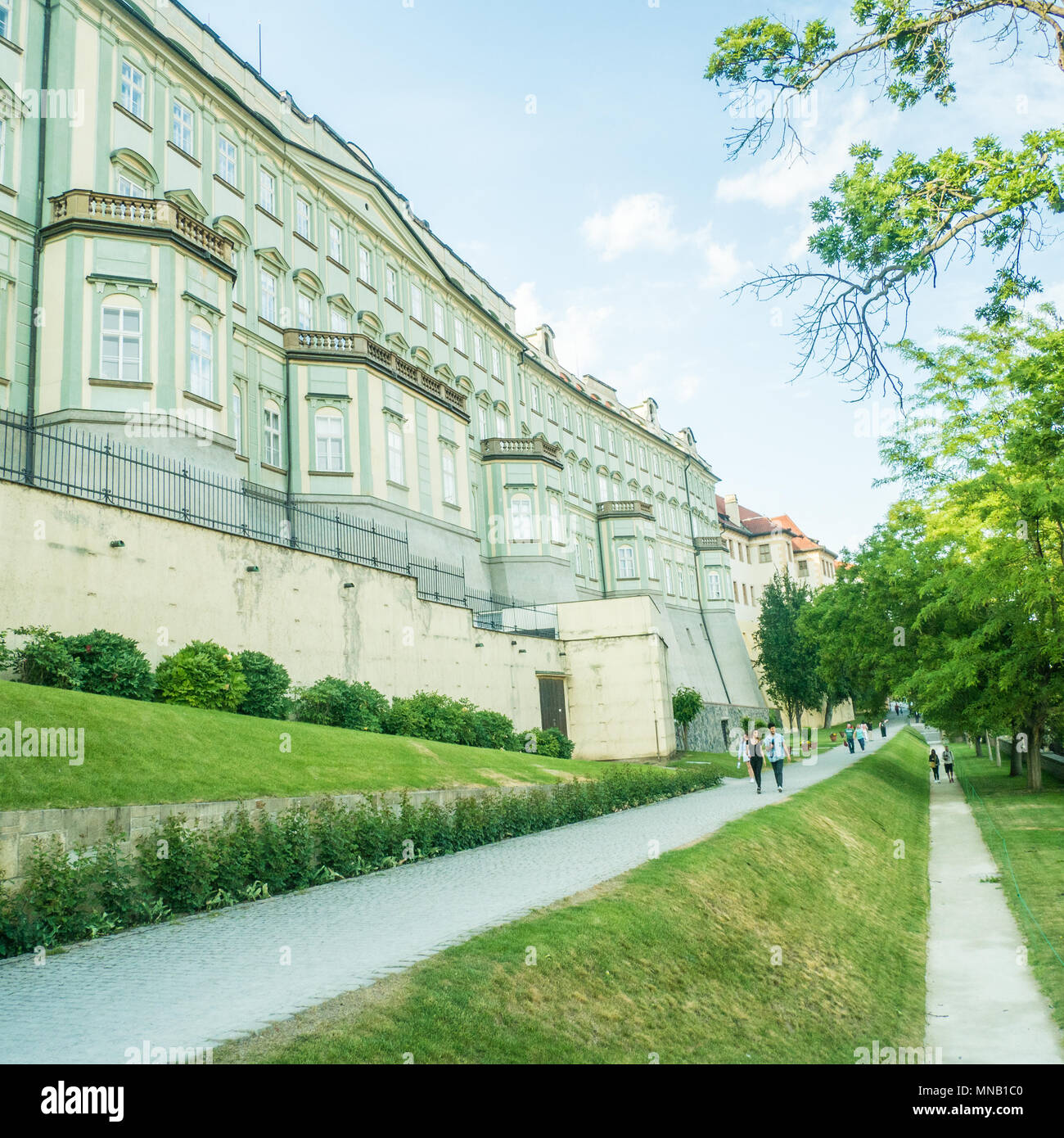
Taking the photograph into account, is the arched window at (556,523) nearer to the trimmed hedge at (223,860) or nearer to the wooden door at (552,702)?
the wooden door at (552,702)

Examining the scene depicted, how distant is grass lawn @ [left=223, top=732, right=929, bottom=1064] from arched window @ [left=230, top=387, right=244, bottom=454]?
19.2m

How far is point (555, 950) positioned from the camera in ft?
27.2

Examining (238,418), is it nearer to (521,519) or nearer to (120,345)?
(120,345)

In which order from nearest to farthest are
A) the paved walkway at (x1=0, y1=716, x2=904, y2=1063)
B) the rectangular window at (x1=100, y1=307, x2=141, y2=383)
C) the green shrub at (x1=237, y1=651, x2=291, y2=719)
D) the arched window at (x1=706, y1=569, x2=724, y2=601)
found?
the paved walkway at (x1=0, y1=716, x2=904, y2=1063), the green shrub at (x1=237, y1=651, x2=291, y2=719), the rectangular window at (x1=100, y1=307, x2=141, y2=383), the arched window at (x1=706, y1=569, x2=724, y2=601)

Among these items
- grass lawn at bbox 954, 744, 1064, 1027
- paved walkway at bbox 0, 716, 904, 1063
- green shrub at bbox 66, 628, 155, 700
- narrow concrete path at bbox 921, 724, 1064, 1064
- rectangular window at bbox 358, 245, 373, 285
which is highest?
rectangular window at bbox 358, 245, 373, 285

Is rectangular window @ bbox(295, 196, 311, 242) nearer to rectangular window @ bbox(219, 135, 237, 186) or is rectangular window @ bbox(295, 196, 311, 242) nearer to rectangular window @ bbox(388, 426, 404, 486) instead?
rectangular window @ bbox(219, 135, 237, 186)

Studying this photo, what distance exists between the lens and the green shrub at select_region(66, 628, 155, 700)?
14.3 meters

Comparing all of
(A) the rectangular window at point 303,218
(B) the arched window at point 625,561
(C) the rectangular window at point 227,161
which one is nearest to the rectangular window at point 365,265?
(A) the rectangular window at point 303,218

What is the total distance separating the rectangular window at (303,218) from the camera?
110 feet

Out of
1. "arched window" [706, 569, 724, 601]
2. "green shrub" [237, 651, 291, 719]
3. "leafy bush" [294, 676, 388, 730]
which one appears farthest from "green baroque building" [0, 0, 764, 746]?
"arched window" [706, 569, 724, 601]

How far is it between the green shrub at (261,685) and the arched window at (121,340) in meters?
8.55

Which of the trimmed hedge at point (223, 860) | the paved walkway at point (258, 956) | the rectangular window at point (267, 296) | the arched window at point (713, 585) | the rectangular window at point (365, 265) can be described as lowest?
the paved walkway at point (258, 956)

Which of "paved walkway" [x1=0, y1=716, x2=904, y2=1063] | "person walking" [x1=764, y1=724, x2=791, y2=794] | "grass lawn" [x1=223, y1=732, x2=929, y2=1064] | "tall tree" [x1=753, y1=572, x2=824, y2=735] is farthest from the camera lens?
"tall tree" [x1=753, y1=572, x2=824, y2=735]

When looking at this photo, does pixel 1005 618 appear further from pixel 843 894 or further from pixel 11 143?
pixel 11 143
